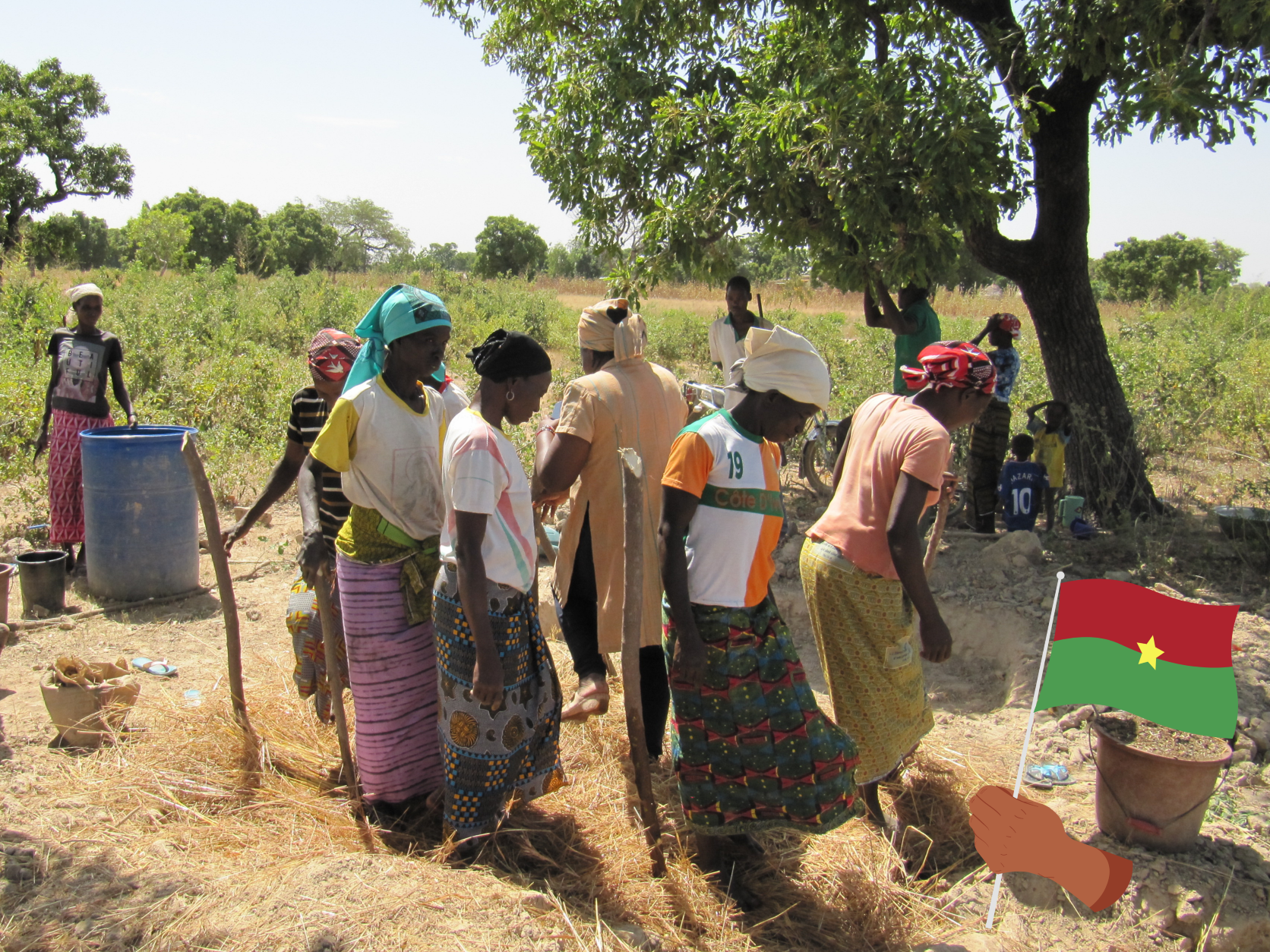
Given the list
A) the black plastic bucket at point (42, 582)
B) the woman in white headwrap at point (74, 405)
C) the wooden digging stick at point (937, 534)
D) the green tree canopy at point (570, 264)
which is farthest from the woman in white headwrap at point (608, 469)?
the green tree canopy at point (570, 264)

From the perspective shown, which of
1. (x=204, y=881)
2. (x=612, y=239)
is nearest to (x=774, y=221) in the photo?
(x=612, y=239)

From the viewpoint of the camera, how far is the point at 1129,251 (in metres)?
29.9

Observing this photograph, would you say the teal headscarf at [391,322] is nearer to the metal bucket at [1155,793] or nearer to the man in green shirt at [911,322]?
the metal bucket at [1155,793]

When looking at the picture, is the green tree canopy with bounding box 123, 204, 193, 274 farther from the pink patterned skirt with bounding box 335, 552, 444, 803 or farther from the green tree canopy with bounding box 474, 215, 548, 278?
the pink patterned skirt with bounding box 335, 552, 444, 803

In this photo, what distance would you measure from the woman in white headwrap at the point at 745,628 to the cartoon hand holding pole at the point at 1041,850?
0.39m

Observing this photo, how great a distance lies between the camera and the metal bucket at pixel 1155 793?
285 centimetres

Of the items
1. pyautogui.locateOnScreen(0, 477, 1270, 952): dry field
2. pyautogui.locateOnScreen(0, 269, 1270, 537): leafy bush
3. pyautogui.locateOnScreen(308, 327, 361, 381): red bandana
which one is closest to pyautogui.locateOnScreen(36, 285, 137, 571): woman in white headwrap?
pyautogui.locateOnScreen(0, 269, 1270, 537): leafy bush

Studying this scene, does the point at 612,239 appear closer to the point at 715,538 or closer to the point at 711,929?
the point at 715,538

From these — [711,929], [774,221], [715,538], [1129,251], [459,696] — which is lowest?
[711,929]

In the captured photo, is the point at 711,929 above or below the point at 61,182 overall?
below

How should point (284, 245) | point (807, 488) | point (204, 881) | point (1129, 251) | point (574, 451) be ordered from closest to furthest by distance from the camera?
1. point (204, 881)
2. point (574, 451)
3. point (807, 488)
4. point (1129, 251)
5. point (284, 245)

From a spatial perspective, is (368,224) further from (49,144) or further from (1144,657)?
(1144,657)

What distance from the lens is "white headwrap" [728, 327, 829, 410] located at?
248cm

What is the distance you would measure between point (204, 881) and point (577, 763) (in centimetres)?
142
